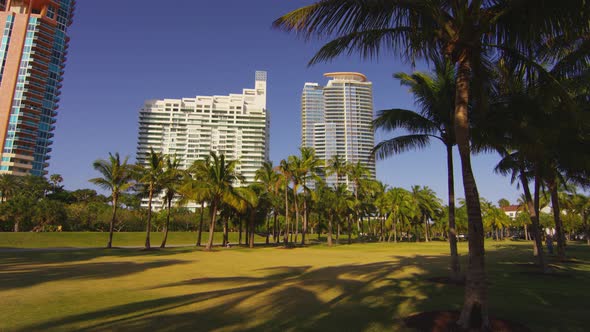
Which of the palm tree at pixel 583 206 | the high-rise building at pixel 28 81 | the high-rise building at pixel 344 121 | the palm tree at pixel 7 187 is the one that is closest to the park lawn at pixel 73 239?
the palm tree at pixel 7 187

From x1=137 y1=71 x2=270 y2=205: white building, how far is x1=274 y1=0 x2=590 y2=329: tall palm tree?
501 feet

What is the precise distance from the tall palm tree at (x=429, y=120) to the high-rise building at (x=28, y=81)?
136 m

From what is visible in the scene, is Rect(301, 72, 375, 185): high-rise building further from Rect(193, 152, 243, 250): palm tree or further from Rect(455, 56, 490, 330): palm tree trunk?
Rect(455, 56, 490, 330): palm tree trunk

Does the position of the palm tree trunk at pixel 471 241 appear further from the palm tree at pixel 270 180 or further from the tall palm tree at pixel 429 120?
the palm tree at pixel 270 180

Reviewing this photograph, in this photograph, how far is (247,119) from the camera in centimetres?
16675

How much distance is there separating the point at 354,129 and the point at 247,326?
18988 cm

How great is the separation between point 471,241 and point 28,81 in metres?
154

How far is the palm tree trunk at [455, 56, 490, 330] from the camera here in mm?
6465

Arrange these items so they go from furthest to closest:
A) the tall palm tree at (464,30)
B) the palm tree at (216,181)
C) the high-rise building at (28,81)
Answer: the high-rise building at (28,81) → the palm tree at (216,181) → the tall palm tree at (464,30)

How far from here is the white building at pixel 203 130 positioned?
161875 mm

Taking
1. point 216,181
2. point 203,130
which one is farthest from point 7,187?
point 203,130

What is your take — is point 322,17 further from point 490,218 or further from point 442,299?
point 490,218

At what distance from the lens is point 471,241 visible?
676 centimetres

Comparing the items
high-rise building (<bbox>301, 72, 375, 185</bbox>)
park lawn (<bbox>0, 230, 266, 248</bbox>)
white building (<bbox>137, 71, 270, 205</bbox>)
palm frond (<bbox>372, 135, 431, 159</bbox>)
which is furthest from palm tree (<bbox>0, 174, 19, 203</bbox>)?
high-rise building (<bbox>301, 72, 375, 185</bbox>)
